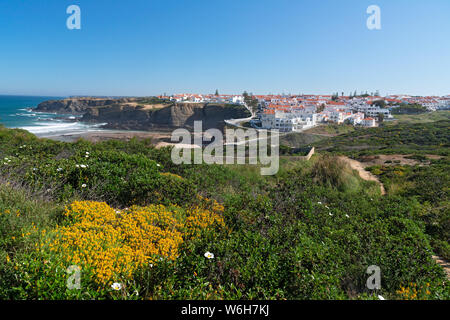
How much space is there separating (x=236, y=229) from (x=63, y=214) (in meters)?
2.58

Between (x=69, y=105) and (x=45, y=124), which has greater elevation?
(x=69, y=105)

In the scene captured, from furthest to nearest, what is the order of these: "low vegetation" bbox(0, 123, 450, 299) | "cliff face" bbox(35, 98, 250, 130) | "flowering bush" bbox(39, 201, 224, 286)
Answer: "cliff face" bbox(35, 98, 250, 130), "flowering bush" bbox(39, 201, 224, 286), "low vegetation" bbox(0, 123, 450, 299)

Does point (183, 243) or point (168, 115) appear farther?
point (168, 115)

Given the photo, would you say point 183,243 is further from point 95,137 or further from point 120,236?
point 95,137

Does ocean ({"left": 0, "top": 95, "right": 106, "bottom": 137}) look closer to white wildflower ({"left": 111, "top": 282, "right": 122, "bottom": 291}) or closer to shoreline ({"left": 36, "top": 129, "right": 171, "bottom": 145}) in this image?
shoreline ({"left": 36, "top": 129, "right": 171, "bottom": 145})

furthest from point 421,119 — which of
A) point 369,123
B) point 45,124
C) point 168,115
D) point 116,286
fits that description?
point 45,124

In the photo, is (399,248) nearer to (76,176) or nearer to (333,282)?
(333,282)

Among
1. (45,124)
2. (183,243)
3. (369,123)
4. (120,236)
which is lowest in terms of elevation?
(183,243)

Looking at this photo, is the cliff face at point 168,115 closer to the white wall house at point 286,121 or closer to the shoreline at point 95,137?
the white wall house at point 286,121

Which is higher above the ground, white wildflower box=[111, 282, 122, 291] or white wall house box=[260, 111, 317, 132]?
white wall house box=[260, 111, 317, 132]

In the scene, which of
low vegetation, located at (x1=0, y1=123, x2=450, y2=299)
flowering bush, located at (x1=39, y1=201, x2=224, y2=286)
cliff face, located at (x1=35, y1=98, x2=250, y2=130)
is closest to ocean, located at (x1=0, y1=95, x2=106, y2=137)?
cliff face, located at (x1=35, y1=98, x2=250, y2=130)

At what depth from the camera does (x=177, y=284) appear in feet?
8.80

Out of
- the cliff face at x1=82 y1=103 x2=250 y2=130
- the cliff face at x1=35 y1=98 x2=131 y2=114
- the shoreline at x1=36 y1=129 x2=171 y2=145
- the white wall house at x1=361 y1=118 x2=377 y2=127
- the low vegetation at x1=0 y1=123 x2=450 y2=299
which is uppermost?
the cliff face at x1=35 y1=98 x2=131 y2=114
